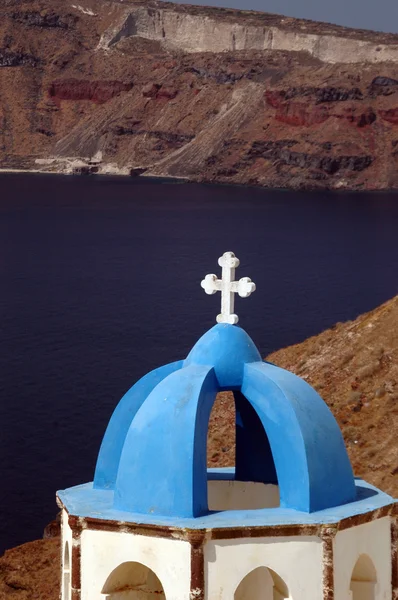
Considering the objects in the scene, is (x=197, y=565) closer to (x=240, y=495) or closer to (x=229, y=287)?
(x=240, y=495)

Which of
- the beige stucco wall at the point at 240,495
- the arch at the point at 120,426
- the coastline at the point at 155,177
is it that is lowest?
the beige stucco wall at the point at 240,495

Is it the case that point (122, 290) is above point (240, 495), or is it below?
above

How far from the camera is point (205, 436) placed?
338 inches

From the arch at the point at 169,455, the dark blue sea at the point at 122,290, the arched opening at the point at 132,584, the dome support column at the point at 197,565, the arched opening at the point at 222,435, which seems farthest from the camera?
the dark blue sea at the point at 122,290

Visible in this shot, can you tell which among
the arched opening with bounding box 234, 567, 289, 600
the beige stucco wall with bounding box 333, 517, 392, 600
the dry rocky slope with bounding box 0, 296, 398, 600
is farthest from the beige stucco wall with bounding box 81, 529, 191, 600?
the dry rocky slope with bounding box 0, 296, 398, 600

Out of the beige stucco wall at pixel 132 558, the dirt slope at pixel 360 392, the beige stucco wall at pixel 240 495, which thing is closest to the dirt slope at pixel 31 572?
the dirt slope at pixel 360 392

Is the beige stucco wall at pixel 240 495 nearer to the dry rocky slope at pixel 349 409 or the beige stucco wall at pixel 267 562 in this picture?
the beige stucco wall at pixel 267 562

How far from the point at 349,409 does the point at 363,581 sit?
54.5 ft

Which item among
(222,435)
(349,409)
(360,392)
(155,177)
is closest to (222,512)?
(349,409)

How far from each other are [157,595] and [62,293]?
64566mm

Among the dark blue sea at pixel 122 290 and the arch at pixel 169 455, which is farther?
the dark blue sea at pixel 122 290

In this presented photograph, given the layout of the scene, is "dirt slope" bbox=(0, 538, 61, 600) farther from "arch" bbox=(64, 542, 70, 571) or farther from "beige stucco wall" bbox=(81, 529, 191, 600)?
"beige stucco wall" bbox=(81, 529, 191, 600)

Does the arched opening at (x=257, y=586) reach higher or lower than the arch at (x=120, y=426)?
lower

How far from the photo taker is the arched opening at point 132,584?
8734 millimetres
